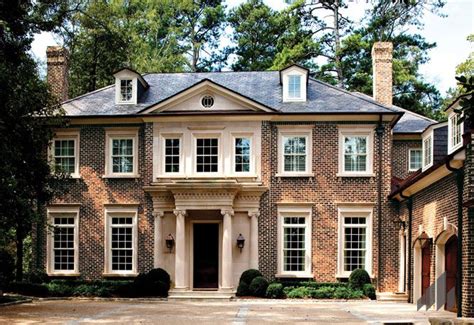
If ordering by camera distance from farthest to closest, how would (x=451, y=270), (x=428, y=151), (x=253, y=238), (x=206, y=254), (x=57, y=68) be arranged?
(x=57, y=68) → (x=206, y=254) → (x=253, y=238) → (x=428, y=151) → (x=451, y=270)

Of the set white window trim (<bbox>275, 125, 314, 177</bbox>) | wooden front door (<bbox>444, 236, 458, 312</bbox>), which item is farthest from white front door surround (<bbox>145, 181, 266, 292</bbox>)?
wooden front door (<bbox>444, 236, 458, 312</bbox>)

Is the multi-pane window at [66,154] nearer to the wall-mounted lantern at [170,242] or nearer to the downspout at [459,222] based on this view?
the wall-mounted lantern at [170,242]

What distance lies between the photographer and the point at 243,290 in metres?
26.0

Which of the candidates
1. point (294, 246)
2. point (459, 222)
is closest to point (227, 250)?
point (294, 246)

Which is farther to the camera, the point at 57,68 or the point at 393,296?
the point at 57,68

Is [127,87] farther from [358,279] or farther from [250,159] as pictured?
[358,279]

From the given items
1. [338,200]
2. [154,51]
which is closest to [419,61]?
[154,51]

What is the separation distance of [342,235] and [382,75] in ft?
23.6

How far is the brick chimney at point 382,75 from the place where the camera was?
96.9 ft

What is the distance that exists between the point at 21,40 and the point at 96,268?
31.8 feet

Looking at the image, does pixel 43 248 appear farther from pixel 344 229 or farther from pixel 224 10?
pixel 224 10

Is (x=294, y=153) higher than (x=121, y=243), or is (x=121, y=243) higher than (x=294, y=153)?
(x=294, y=153)

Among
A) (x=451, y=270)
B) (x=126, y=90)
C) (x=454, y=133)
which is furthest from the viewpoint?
(x=126, y=90)

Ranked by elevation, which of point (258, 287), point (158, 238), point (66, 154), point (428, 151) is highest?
point (66, 154)
